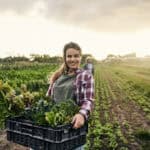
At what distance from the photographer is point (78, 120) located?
3887 mm

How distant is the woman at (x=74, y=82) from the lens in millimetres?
4297

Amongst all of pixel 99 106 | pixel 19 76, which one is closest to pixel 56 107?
pixel 99 106

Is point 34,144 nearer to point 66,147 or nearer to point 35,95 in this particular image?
point 66,147

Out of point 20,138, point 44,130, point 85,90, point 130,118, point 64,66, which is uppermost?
point 64,66

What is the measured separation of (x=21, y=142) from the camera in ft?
13.2

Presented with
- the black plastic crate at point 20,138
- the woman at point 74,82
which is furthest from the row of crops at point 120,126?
the black plastic crate at point 20,138

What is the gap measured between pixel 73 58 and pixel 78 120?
0.80 metres

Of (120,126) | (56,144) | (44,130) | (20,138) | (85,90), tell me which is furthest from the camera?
(120,126)

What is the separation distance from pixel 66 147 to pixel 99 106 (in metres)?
10.6

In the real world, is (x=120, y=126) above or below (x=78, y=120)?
below

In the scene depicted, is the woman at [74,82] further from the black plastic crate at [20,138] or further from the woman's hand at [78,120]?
the black plastic crate at [20,138]

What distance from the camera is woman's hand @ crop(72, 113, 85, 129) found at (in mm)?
3846

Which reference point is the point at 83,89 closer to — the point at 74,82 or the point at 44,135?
the point at 74,82

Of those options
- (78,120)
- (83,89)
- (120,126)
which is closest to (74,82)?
(83,89)
